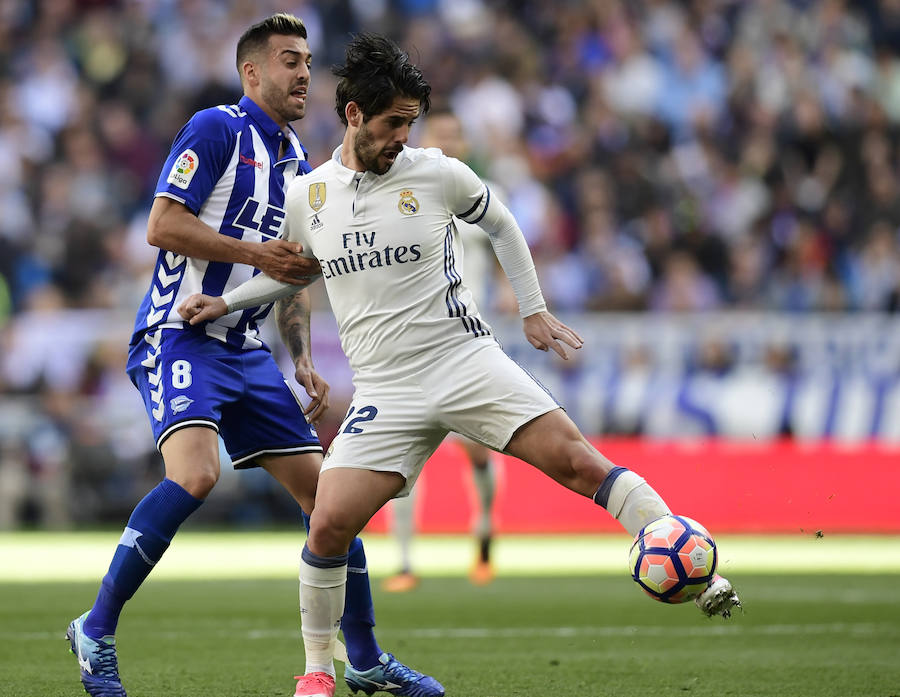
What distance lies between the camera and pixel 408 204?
5.34 meters

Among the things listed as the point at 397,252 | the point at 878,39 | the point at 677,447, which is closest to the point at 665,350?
the point at 677,447

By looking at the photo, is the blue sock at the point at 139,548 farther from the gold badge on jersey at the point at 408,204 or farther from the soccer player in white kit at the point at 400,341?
the gold badge on jersey at the point at 408,204

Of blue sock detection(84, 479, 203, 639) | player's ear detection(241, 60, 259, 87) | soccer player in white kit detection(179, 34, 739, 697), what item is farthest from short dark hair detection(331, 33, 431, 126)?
blue sock detection(84, 479, 203, 639)

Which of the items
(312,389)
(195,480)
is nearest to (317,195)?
(312,389)

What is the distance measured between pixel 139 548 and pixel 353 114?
1802 millimetres

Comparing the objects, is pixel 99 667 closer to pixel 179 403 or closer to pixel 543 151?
pixel 179 403

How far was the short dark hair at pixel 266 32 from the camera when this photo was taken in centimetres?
604

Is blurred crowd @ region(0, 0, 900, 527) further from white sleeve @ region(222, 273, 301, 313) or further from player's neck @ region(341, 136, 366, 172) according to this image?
player's neck @ region(341, 136, 366, 172)

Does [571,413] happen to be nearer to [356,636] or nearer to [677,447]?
[677,447]

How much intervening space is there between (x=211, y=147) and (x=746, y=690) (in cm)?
299

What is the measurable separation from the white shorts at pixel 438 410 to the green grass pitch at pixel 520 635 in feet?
3.53

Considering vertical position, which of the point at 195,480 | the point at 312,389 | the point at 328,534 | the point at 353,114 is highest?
the point at 353,114

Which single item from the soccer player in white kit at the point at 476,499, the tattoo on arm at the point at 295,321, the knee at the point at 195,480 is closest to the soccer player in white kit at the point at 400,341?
the knee at the point at 195,480

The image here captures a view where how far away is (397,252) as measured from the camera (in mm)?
5320
